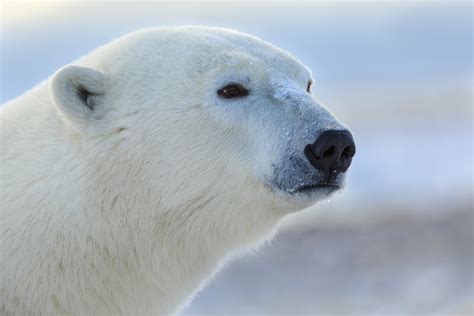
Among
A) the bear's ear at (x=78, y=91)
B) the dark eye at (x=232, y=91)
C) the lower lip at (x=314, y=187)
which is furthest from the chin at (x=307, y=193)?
the bear's ear at (x=78, y=91)

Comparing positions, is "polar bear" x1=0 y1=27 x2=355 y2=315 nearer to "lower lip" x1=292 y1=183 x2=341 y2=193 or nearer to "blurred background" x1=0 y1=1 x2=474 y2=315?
"lower lip" x1=292 y1=183 x2=341 y2=193

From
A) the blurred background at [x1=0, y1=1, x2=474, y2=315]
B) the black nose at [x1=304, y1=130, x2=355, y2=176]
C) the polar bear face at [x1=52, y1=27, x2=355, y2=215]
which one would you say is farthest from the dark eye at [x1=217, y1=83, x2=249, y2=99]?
the blurred background at [x1=0, y1=1, x2=474, y2=315]

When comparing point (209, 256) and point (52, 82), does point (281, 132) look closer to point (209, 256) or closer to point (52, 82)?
point (209, 256)

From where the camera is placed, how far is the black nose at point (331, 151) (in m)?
3.63

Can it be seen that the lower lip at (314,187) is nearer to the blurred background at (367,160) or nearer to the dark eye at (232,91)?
the dark eye at (232,91)

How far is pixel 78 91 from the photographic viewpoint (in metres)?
3.87

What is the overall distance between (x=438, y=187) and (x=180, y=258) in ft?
34.6

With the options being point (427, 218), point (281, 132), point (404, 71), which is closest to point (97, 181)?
point (281, 132)

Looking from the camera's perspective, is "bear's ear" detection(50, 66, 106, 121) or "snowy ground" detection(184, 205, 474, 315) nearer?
"bear's ear" detection(50, 66, 106, 121)

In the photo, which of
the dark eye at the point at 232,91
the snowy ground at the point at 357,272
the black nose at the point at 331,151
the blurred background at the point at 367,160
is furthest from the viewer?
the blurred background at the point at 367,160

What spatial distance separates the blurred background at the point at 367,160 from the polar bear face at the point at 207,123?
15.4 ft

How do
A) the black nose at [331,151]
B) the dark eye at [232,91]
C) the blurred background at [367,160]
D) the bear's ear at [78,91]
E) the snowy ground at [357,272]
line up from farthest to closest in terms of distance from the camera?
1. the blurred background at [367,160]
2. the snowy ground at [357,272]
3. the dark eye at [232,91]
4. the bear's ear at [78,91]
5. the black nose at [331,151]

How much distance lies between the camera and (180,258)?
3.90 metres

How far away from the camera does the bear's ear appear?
3.76 m
